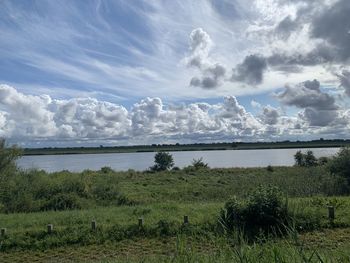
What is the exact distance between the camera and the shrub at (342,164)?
28994 millimetres

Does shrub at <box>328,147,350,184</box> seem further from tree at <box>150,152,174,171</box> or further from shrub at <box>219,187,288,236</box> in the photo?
tree at <box>150,152,174,171</box>

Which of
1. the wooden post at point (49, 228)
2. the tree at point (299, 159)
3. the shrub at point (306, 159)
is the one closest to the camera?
the wooden post at point (49, 228)

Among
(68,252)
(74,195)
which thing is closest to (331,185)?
(74,195)

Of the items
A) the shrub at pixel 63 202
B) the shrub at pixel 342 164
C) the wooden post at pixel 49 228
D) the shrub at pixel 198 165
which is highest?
the shrub at pixel 342 164

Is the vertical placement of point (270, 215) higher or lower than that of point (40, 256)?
higher

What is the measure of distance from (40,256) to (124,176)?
33233mm

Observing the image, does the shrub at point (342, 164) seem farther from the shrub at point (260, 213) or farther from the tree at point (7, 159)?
the tree at point (7, 159)

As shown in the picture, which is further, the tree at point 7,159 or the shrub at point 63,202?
the tree at point 7,159

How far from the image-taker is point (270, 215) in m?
15.7

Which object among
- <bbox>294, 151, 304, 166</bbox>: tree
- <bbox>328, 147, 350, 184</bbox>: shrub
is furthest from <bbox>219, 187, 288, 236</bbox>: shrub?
<bbox>294, 151, 304, 166</bbox>: tree

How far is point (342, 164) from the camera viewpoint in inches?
1153

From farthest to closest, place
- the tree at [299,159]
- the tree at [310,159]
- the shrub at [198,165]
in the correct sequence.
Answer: the tree at [299,159] < the tree at [310,159] < the shrub at [198,165]

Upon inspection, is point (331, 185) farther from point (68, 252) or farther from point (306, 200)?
point (68, 252)

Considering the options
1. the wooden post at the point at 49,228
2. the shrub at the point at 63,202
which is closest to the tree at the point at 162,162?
the shrub at the point at 63,202
